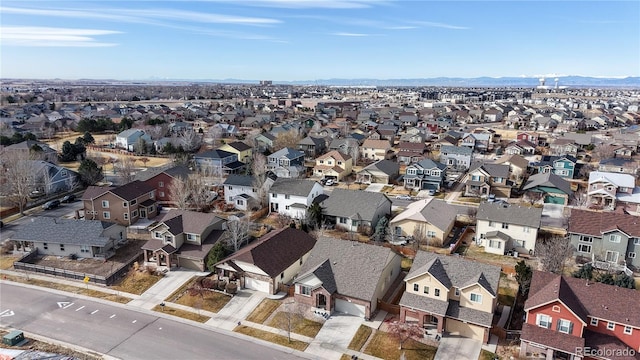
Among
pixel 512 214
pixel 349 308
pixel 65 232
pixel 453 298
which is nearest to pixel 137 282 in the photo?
pixel 65 232

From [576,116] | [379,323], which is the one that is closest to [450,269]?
[379,323]

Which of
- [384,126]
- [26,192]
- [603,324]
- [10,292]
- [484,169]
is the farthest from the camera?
[384,126]

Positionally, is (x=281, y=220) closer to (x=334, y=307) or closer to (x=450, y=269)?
(x=334, y=307)

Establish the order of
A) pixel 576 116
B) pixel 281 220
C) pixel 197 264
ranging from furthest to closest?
1. pixel 576 116
2. pixel 281 220
3. pixel 197 264

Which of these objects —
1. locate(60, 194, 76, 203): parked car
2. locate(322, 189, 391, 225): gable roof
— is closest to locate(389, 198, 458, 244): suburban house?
locate(322, 189, 391, 225): gable roof

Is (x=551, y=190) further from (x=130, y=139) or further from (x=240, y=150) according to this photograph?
(x=130, y=139)

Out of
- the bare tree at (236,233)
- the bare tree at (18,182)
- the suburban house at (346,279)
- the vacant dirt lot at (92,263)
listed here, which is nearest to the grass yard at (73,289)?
the vacant dirt lot at (92,263)

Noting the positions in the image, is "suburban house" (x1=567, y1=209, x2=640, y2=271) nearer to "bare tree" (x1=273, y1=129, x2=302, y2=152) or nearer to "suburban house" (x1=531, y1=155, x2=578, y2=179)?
"suburban house" (x1=531, y1=155, x2=578, y2=179)
